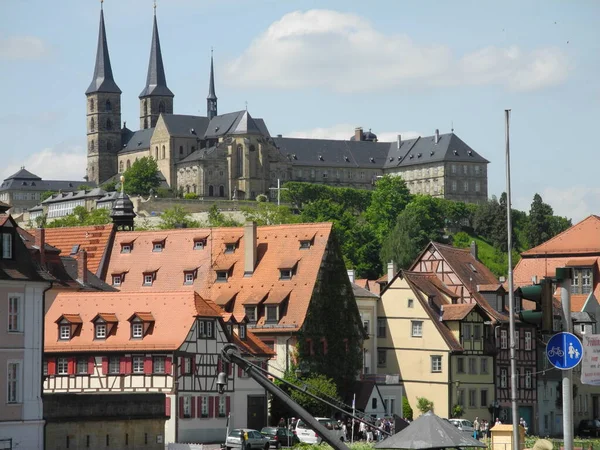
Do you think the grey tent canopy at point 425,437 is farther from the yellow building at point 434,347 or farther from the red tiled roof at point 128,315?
the yellow building at point 434,347

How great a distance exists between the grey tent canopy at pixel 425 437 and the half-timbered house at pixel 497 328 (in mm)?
58680

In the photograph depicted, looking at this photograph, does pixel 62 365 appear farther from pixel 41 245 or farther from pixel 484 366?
pixel 484 366

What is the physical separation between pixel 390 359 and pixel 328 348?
8539 mm

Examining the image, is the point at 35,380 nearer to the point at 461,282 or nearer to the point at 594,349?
the point at 594,349

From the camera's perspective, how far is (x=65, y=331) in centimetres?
6906

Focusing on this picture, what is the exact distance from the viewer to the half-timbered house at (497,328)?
284 ft

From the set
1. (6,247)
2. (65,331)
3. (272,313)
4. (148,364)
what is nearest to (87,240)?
(272,313)

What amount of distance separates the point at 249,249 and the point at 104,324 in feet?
46.3

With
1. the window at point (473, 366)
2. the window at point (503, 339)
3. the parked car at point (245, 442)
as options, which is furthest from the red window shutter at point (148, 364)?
the window at point (503, 339)

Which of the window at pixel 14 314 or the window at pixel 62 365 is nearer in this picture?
the window at pixel 14 314

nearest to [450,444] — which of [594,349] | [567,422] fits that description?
[567,422]

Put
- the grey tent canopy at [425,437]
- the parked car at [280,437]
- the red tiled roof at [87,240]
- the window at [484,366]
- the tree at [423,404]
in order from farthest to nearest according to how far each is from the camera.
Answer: the window at [484,366] → the red tiled roof at [87,240] → the tree at [423,404] → the parked car at [280,437] → the grey tent canopy at [425,437]

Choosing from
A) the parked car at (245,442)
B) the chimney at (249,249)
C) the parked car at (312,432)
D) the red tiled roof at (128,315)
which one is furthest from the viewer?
the chimney at (249,249)

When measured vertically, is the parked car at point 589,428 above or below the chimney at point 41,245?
below
